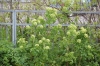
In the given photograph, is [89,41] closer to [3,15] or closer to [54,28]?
[54,28]

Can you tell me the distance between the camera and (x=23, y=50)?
6277 millimetres

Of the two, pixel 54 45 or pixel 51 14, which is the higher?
pixel 51 14

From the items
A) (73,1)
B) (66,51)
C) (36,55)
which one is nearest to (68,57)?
(66,51)

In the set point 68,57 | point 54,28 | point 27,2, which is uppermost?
point 27,2

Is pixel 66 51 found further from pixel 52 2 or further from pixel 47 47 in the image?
pixel 52 2

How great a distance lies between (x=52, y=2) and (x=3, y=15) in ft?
4.52

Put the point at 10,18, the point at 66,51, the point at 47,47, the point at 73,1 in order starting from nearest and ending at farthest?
the point at 47,47, the point at 66,51, the point at 73,1, the point at 10,18

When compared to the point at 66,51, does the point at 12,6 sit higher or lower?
higher

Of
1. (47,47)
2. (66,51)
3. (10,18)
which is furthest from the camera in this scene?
(10,18)

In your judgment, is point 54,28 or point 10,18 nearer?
point 54,28

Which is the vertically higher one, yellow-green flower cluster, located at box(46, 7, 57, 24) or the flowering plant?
yellow-green flower cluster, located at box(46, 7, 57, 24)

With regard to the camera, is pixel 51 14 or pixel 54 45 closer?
pixel 51 14

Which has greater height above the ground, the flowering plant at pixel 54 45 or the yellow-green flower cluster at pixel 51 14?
the yellow-green flower cluster at pixel 51 14

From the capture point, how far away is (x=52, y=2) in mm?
7180
